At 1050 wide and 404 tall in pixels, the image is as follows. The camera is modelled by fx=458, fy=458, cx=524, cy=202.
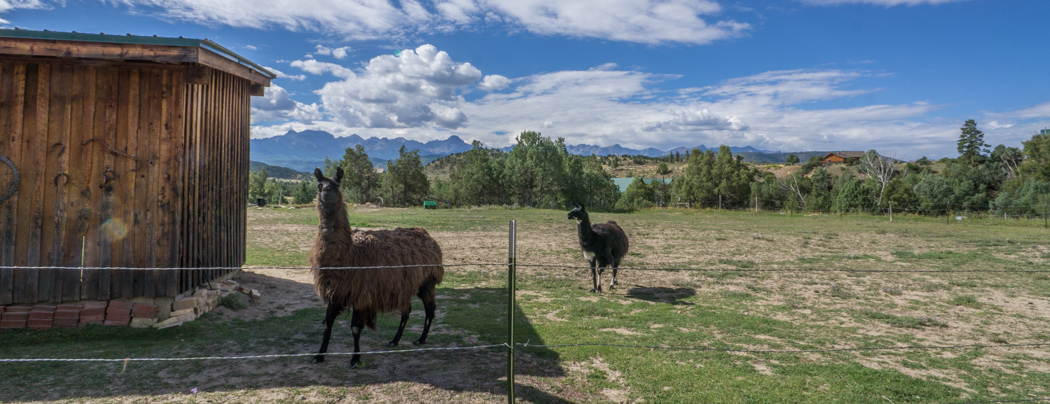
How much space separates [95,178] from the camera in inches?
251

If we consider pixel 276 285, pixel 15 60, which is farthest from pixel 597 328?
pixel 15 60

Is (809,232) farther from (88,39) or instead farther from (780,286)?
(88,39)

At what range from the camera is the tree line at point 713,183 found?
43.4m

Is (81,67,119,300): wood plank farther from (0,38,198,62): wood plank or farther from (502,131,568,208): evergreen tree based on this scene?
(502,131,568,208): evergreen tree

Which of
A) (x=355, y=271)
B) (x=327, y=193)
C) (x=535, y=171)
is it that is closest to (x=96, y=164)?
(x=327, y=193)

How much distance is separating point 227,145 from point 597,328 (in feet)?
24.5

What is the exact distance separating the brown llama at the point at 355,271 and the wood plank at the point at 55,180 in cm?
401

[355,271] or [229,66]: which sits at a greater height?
[229,66]

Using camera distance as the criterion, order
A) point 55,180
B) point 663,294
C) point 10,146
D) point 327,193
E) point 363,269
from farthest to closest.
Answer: point 663,294 → point 55,180 → point 10,146 → point 363,269 → point 327,193

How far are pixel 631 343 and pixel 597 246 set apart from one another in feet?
13.5

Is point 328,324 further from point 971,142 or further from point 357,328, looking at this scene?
point 971,142

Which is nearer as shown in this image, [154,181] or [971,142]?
[154,181]

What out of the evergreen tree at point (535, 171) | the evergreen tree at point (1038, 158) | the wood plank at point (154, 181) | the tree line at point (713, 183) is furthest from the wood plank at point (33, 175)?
the evergreen tree at point (1038, 158)

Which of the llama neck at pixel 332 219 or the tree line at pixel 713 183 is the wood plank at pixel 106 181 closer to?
the llama neck at pixel 332 219
